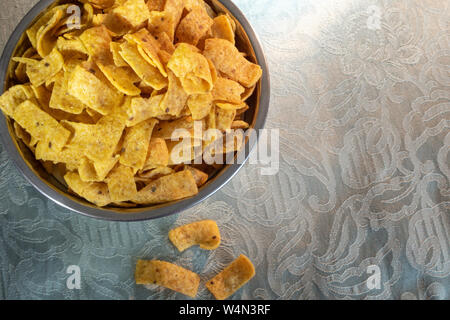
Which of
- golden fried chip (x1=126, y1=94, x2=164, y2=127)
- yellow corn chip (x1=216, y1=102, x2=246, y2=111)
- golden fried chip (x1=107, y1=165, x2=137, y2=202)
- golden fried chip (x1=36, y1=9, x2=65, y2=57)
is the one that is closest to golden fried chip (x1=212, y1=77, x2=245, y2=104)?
yellow corn chip (x1=216, y1=102, x2=246, y2=111)

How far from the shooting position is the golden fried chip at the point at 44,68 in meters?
0.83

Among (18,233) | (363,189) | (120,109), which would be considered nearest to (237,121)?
(120,109)

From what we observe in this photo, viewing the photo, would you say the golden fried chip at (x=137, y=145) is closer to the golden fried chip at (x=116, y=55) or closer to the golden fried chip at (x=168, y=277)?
the golden fried chip at (x=116, y=55)

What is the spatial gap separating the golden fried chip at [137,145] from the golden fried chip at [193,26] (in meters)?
0.19

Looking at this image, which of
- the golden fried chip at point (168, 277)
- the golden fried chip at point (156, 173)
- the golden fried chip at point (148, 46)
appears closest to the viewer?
the golden fried chip at point (148, 46)

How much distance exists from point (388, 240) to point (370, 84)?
0.41m

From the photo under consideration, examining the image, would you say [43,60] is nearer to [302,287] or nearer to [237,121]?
[237,121]

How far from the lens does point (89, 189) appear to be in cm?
86

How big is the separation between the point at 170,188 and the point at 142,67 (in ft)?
0.79

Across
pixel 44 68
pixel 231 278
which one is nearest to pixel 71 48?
pixel 44 68

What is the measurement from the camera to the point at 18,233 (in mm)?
1013

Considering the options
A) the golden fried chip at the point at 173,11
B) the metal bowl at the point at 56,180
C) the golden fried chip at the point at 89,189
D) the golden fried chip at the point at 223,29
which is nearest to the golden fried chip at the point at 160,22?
the golden fried chip at the point at 173,11

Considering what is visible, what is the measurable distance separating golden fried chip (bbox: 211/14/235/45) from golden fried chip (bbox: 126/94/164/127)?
0.67ft

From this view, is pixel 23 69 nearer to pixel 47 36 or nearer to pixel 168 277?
pixel 47 36
